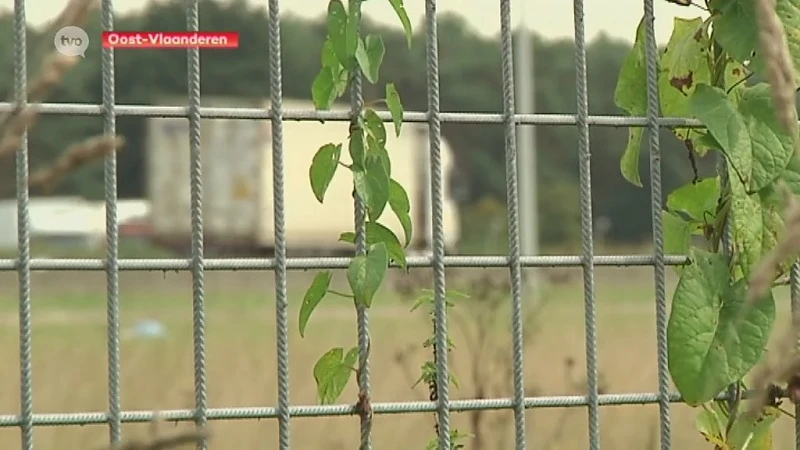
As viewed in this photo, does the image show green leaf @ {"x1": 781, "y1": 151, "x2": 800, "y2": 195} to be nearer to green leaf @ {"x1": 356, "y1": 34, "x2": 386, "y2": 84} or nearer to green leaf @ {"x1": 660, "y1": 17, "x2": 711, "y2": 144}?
green leaf @ {"x1": 660, "y1": 17, "x2": 711, "y2": 144}

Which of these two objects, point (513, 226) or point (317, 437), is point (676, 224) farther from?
point (317, 437)

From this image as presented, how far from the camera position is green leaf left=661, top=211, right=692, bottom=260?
2.01 meters

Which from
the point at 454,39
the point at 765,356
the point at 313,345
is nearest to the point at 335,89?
the point at 765,356

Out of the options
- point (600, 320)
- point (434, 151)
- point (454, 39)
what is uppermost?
point (454, 39)

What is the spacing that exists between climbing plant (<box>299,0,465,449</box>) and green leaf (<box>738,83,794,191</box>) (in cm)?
47

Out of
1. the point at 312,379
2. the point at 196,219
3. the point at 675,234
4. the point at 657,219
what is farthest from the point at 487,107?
the point at 196,219

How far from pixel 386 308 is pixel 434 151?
14.3m

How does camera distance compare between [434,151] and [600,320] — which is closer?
[434,151]

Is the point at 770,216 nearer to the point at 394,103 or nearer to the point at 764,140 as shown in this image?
the point at 764,140

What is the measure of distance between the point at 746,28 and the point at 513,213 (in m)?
0.40

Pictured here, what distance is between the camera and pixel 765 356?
6.22ft

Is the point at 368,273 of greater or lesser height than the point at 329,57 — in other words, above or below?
below

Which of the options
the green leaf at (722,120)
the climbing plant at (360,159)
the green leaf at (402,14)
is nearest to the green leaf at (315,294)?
the climbing plant at (360,159)

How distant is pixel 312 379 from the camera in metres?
7.20
